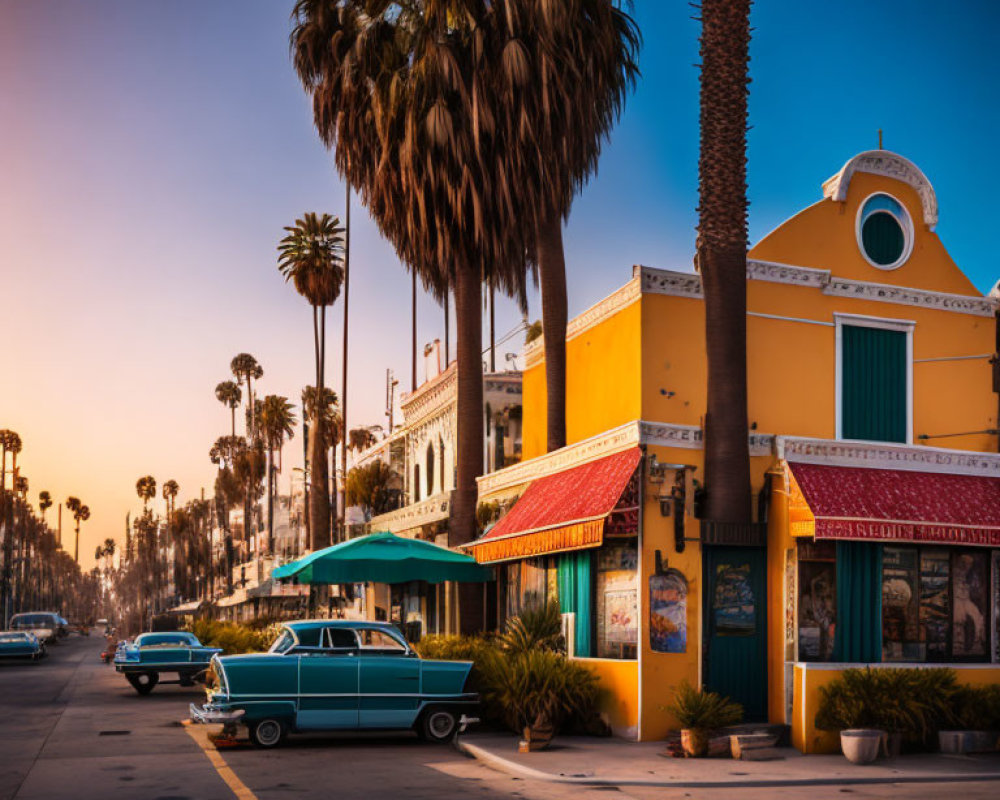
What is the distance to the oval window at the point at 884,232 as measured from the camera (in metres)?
21.5

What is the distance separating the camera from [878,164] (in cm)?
2153

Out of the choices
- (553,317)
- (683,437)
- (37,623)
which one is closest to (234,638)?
(553,317)

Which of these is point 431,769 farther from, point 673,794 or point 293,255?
point 293,255

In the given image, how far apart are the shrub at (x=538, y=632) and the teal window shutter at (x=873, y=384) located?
19.7ft

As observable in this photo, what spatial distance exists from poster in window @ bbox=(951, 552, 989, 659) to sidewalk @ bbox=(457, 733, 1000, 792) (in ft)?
8.17

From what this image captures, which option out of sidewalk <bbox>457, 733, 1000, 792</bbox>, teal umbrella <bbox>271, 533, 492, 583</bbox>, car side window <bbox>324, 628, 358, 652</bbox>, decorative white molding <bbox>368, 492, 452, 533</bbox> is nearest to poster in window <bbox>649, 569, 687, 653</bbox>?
sidewalk <bbox>457, 733, 1000, 792</bbox>

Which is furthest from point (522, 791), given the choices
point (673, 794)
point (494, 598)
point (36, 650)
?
point (36, 650)

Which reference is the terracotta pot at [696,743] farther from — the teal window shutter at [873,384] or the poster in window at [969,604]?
the teal window shutter at [873,384]

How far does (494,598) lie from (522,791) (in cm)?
1225

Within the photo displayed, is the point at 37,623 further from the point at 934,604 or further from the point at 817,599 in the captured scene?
the point at 934,604

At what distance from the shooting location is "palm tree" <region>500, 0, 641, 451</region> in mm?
24234

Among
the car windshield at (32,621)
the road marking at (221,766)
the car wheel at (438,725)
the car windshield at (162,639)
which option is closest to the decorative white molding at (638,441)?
the car wheel at (438,725)

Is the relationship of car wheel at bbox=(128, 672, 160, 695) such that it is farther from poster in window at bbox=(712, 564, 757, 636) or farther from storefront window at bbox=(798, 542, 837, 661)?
storefront window at bbox=(798, 542, 837, 661)

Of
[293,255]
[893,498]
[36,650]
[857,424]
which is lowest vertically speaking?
[36,650]
